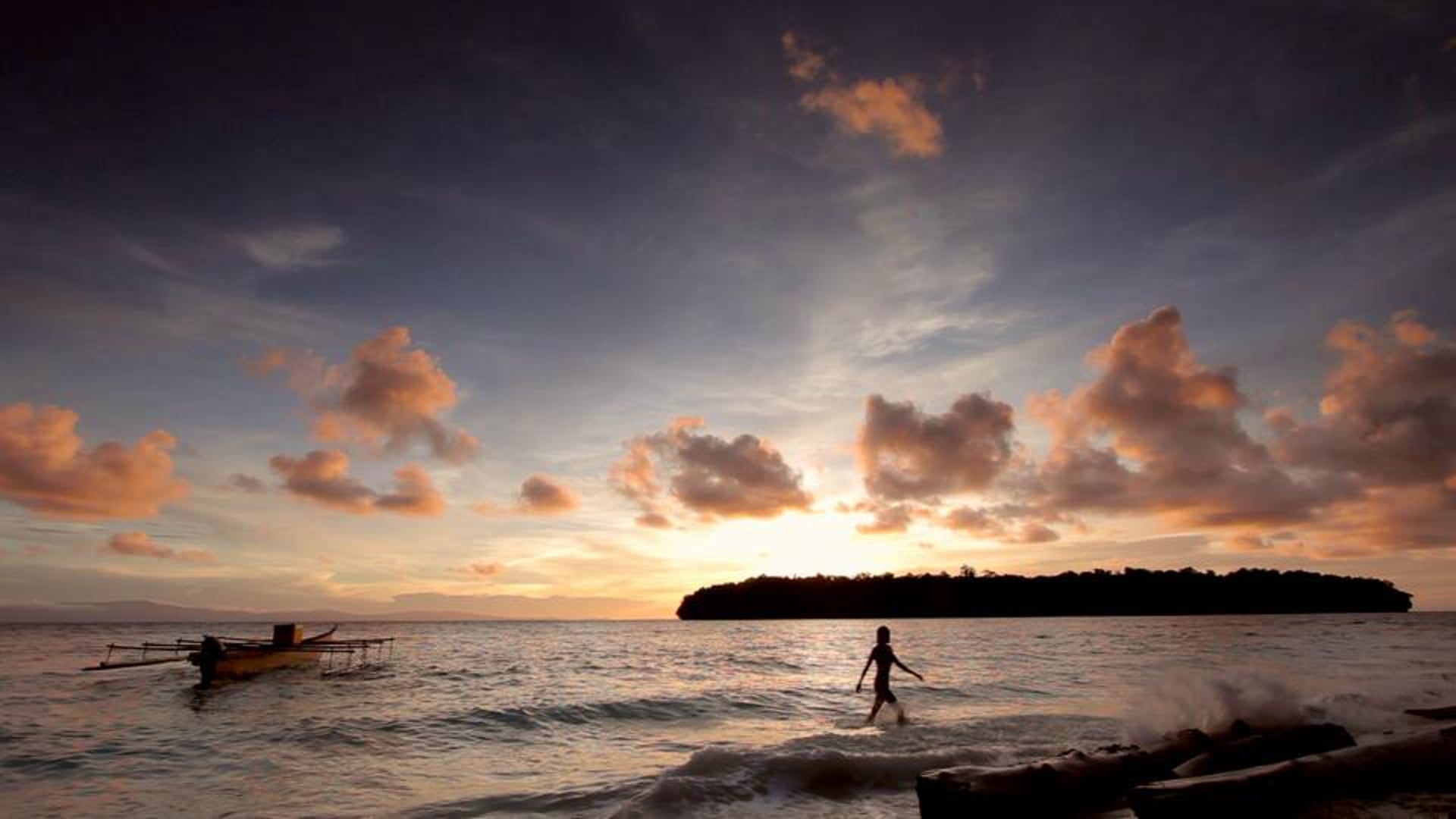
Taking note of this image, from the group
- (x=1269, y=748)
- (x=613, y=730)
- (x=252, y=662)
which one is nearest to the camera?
(x=1269, y=748)

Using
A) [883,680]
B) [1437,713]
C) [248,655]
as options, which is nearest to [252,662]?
[248,655]

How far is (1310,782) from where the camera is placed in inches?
302

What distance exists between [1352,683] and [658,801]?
2116 cm

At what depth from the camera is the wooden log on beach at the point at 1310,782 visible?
6.96 m

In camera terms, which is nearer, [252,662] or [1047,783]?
[1047,783]

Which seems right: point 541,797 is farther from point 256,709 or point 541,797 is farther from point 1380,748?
point 256,709

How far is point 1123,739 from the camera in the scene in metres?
13.8

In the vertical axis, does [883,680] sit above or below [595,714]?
above

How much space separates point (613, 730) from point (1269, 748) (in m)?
15.8

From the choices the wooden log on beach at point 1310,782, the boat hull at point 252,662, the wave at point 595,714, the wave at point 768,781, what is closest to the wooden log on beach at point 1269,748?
the wooden log on beach at point 1310,782

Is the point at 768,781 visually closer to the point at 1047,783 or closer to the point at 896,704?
the point at 1047,783

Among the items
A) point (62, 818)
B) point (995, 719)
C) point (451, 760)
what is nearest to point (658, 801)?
point (451, 760)

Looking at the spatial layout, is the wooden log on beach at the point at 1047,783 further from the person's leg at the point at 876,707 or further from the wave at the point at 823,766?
the person's leg at the point at 876,707

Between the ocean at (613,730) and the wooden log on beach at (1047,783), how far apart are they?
211 cm
